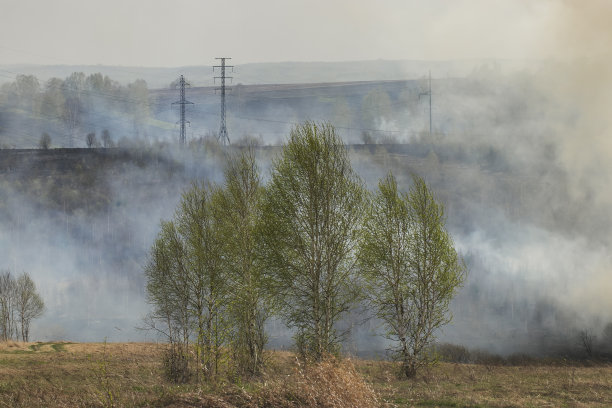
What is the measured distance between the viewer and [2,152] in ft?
484

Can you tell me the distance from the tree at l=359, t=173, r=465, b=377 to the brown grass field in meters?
2.20

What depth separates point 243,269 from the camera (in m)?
27.6

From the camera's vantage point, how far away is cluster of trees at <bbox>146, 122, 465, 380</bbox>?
25062 mm

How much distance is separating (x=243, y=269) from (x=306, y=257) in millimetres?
4064

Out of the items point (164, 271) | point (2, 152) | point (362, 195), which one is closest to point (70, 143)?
point (2, 152)

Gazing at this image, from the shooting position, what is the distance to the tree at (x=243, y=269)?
90.2 ft

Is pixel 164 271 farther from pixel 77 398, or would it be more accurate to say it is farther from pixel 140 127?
pixel 140 127

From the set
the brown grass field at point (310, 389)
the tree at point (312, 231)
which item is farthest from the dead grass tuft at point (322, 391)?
the tree at point (312, 231)

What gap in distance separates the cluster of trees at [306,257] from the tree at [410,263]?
0.05 meters

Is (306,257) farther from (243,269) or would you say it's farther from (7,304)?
(7,304)

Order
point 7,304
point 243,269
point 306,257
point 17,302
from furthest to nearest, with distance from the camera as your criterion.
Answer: point 7,304
point 17,302
point 243,269
point 306,257

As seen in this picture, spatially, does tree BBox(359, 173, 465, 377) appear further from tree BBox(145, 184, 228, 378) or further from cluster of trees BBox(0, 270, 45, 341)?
cluster of trees BBox(0, 270, 45, 341)

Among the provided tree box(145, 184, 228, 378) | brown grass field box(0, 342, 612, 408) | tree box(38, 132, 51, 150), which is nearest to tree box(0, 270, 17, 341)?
brown grass field box(0, 342, 612, 408)

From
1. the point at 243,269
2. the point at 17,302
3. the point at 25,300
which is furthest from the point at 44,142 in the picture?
the point at 243,269
